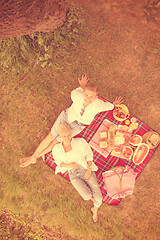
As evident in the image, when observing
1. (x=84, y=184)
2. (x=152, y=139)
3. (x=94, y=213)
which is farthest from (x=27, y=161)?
(x=152, y=139)

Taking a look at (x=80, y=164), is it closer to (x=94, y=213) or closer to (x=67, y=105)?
(x=94, y=213)

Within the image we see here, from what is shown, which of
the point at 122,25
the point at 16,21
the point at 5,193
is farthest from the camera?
the point at 5,193

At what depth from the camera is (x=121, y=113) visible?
14.4 feet

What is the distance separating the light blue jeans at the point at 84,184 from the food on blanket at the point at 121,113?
1437 millimetres

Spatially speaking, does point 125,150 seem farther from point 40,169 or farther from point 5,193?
point 5,193

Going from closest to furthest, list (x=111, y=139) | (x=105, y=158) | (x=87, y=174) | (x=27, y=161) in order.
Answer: (x=87, y=174) → (x=111, y=139) → (x=105, y=158) → (x=27, y=161)

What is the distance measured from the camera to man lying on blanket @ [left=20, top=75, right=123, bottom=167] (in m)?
3.80

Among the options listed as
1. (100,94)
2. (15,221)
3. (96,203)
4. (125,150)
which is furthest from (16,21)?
(15,221)

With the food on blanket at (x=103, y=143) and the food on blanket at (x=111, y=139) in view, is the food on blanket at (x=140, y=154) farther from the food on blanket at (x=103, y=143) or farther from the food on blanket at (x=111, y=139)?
the food on blanket at (x=103, y=143)

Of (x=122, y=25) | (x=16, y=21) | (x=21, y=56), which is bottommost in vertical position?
(x=21, y=56)

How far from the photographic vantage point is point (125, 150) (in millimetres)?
4293

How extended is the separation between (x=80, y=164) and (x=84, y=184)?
19.2 inches

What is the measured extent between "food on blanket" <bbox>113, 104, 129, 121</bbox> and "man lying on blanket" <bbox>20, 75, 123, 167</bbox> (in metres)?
0.23

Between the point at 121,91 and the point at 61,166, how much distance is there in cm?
247
